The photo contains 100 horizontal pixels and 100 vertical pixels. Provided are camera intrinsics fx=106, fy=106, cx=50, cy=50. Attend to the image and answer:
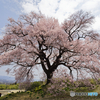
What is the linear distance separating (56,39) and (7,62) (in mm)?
5597

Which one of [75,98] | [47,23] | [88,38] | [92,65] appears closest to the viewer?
[75,98]

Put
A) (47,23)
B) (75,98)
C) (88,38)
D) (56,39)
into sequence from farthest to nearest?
(88,38), (47,23), (56,39), (75,98)

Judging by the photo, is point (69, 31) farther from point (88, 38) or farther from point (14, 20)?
point (14, 20)

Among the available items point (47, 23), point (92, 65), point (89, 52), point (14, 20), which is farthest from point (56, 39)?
point (14, 20)

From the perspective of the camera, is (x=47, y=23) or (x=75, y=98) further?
(x=47, y=23)

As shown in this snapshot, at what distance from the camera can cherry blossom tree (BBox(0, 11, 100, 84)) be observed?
35.2ft

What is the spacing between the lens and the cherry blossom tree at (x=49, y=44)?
35.2ft

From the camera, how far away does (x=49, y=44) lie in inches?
425

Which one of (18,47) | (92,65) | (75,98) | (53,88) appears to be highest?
(18,47)

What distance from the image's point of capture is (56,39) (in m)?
11.1

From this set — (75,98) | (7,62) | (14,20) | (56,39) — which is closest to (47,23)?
(56,39)

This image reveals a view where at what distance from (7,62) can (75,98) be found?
7505 mm

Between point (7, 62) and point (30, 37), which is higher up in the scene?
point (30, 37)

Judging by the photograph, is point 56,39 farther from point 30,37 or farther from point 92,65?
point 92,65
